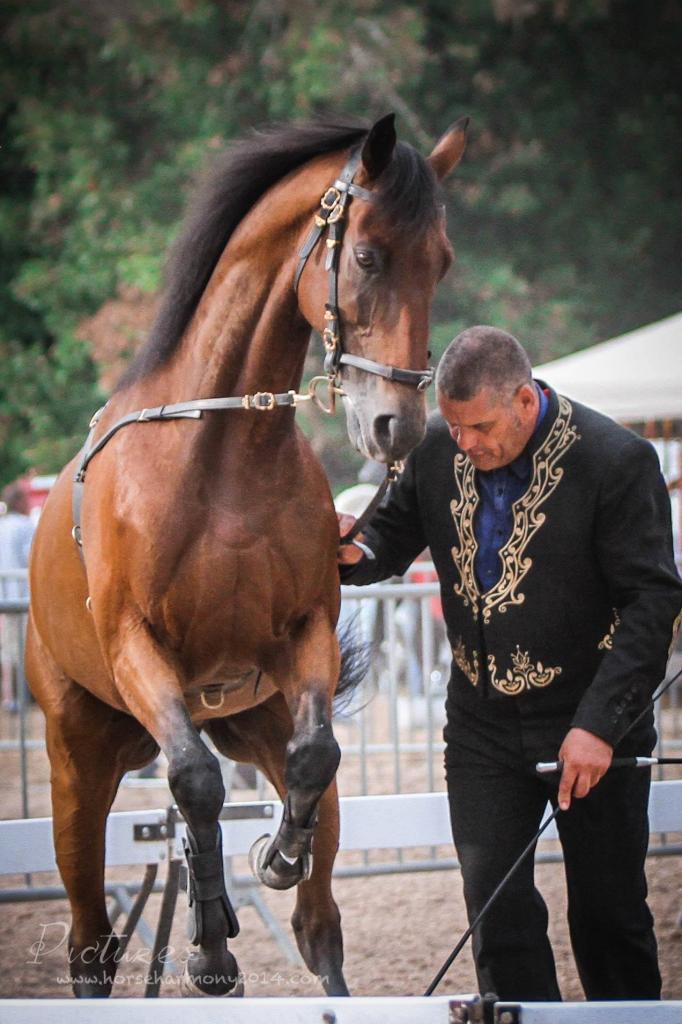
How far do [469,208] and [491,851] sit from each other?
1493cm

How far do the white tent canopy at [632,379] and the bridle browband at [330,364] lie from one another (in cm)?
650

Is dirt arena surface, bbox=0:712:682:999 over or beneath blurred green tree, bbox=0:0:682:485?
beneath

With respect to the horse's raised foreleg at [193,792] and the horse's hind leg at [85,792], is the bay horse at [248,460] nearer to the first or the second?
the horse's raised foreleg at [193,792]

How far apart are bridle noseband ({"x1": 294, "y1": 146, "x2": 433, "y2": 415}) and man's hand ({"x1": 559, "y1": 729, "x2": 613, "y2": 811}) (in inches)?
37.4

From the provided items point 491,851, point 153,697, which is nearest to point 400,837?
point 491,851

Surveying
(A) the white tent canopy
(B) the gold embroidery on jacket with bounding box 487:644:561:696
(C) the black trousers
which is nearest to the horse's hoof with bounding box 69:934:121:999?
(C) the black trousers

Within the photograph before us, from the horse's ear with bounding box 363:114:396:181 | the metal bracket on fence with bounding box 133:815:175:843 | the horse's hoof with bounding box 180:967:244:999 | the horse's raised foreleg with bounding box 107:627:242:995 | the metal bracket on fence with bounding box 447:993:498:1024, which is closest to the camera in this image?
the metal bracket on fence with bounding box 447:993:498:1024

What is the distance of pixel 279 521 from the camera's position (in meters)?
3.07

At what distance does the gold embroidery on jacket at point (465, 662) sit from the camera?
3396mm

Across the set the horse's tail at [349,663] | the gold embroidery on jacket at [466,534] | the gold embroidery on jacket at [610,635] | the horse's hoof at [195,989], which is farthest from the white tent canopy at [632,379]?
the horse's hoof at [195,989]

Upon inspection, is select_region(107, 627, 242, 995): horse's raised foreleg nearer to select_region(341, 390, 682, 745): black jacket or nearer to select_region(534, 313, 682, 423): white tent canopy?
select_region(341, 390, 682, 745): black jacket

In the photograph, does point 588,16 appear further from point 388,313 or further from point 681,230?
point 388,313

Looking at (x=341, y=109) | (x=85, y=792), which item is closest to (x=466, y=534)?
(x=85, y=792)

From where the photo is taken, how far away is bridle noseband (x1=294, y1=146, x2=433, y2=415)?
2.70 meters
